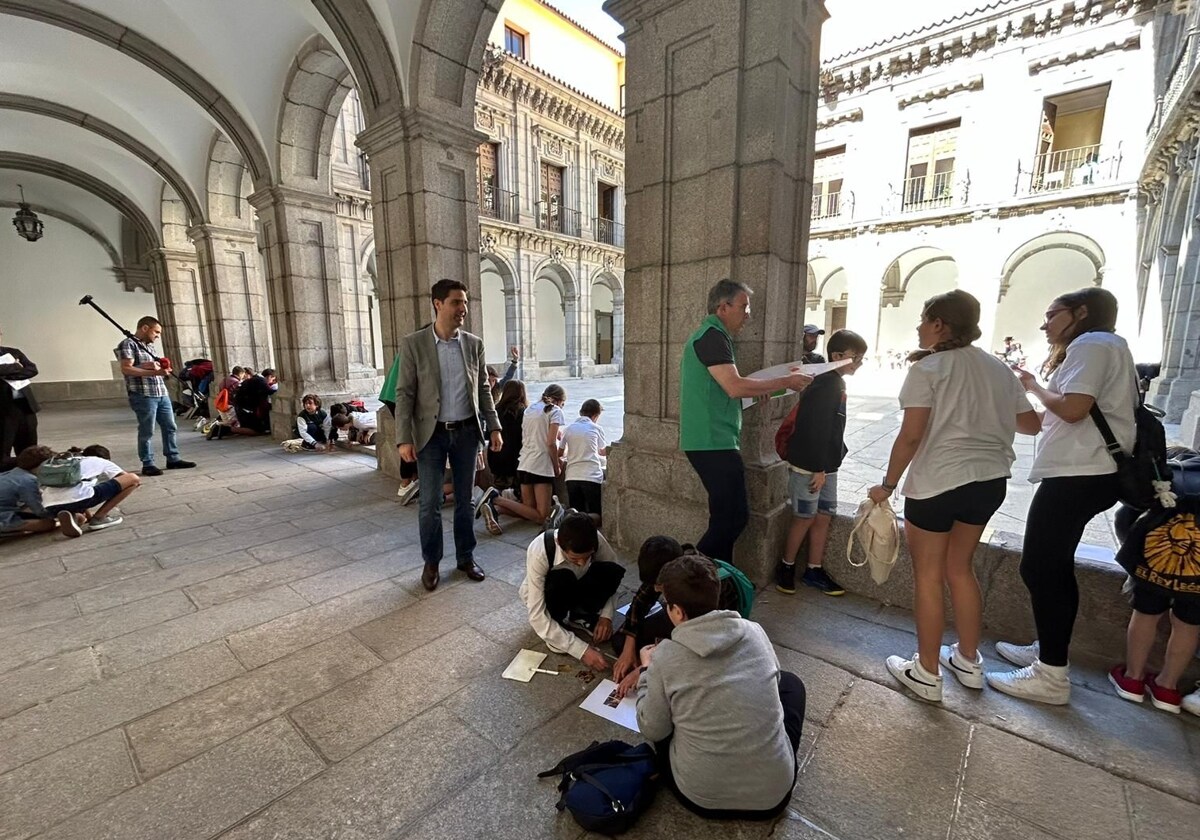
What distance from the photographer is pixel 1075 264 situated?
17.6 meters

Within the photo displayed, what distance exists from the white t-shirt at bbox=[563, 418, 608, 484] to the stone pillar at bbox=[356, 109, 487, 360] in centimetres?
222

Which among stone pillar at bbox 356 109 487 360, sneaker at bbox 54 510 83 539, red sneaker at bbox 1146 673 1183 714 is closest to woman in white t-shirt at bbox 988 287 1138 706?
red sneaker at bbox 1146 673 1183 714

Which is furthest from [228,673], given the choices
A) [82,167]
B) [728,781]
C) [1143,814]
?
[82,167]

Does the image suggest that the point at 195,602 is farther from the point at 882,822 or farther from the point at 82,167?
the point at 82,167

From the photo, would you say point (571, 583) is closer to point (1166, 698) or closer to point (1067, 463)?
point (1067, 463)

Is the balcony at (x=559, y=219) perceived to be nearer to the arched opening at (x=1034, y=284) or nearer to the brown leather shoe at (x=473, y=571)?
the arched opening at (x=1034, y=284)

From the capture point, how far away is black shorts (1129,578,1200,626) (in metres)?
1.95

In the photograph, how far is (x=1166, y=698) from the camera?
6.77ft

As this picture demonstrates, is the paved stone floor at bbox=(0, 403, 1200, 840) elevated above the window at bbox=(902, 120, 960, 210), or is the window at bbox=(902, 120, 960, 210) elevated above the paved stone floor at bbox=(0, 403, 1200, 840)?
→ the window at bbox=(902, 120, 960, 210)

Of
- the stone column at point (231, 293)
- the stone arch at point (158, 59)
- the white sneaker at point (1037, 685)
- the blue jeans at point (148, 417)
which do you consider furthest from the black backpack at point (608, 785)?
the stone column at point (231, 293)

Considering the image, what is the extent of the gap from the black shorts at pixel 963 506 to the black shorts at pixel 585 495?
7.47 feet

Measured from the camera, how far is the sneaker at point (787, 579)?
3029 millimetres

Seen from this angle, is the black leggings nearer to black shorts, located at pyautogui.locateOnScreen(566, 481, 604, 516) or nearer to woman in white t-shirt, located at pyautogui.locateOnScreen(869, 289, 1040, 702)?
woman in white t-shirt, located at pyautogui.locateOnScreen(869, 289, 1040, 702)

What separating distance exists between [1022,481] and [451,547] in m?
5.59
